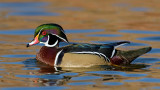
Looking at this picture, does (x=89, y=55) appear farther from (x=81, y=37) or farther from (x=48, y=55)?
(x=81, y=37)

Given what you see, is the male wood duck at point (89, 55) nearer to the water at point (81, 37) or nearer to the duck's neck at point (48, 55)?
the duck's neck at point (48, 55)

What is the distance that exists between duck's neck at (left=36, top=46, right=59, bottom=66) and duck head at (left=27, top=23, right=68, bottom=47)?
0.17 metres

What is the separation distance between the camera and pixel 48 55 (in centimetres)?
1015

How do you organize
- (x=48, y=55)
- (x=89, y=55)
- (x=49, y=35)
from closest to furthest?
(x=89, y=55)
(x=48, y=55)
(x=49, y=35)

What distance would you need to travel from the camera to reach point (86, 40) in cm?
1307

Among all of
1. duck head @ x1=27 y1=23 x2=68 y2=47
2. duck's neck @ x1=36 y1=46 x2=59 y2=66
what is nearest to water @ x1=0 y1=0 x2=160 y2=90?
duck's neck @ x1=36 y1=46 x2=59 y2=66

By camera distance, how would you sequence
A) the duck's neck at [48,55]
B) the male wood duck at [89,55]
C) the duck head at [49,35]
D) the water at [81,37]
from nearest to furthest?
the water at [81,37], the male wood duck at [89,55], the duck's neck at [48,55], the duck head at [49,35]

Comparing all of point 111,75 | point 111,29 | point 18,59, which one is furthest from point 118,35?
point 111,75

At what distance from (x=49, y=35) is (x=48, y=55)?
0.44m

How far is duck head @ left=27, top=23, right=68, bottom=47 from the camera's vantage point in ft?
33.4

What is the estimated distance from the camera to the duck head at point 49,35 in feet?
33.4

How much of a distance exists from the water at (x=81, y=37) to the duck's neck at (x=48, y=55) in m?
0.12

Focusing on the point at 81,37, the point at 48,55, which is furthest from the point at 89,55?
the point at 81,37

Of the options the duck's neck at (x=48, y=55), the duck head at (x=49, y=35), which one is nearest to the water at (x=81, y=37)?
the duck's neck at (x=48, y=55)
